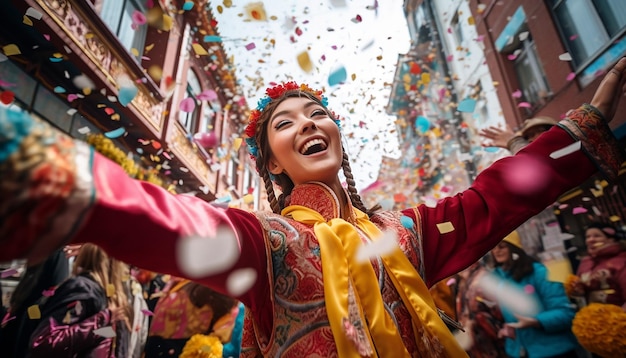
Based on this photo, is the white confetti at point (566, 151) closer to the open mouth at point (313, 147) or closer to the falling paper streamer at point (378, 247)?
the falling paper streamer at point (378, 247)

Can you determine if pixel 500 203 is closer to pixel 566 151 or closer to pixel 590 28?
pixel 566 151

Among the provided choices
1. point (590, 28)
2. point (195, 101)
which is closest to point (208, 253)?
point (590, 28)

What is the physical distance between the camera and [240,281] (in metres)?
1.07

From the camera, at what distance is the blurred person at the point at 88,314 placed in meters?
2.28

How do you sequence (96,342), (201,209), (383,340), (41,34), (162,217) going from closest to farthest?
(162,217) < (201,209) < (383,340) < (96,342) < (41,34)

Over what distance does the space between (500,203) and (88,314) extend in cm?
294

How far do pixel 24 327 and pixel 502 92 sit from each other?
28.9ft

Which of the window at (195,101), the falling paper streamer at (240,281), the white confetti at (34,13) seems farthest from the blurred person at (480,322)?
the window at (195,101)

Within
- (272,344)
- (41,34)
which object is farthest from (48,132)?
(41,34)

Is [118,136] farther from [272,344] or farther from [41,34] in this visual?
[272,344]

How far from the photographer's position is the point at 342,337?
1.00 meters

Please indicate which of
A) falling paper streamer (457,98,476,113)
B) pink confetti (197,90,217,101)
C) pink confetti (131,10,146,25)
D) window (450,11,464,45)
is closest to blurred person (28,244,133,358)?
falling paper streamer (457,98,476,113)

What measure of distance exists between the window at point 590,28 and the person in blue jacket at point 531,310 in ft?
11.4

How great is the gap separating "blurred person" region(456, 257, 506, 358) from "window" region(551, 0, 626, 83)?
3.89 metres
